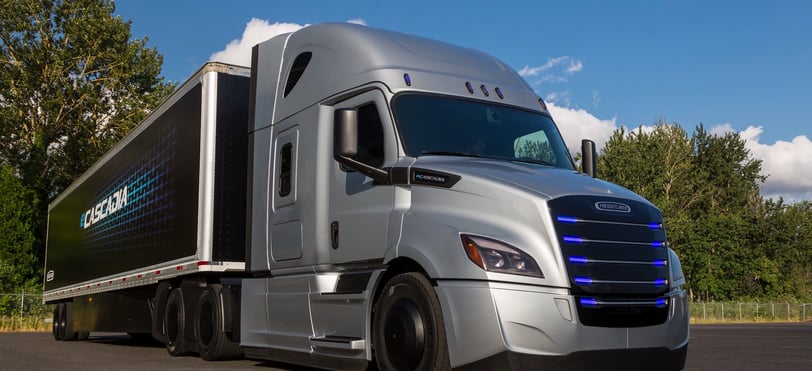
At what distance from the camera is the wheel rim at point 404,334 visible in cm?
652

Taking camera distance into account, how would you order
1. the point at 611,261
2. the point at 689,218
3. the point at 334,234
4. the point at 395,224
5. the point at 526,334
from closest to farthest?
the point at 526,334 → the point at 611,261 → the point at 395,224 → the point at 334,234 → the point at 689,218

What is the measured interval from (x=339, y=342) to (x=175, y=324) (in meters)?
5.36

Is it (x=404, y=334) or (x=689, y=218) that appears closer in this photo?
(x=404, y=334)

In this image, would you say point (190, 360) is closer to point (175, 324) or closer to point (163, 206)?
point (175, 324)

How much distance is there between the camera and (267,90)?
9672 mm

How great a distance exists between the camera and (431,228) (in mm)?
6520

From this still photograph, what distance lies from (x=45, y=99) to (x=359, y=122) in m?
40.3

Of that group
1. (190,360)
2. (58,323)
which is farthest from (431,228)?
(58,323)

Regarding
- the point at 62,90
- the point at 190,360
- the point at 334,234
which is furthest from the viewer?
the point at 62,90

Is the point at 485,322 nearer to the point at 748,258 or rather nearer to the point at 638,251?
the point at 638,251

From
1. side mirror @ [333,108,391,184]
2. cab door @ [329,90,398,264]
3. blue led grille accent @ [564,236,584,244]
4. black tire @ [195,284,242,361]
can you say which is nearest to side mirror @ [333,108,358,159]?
side mirror @ [333,108,391,184]

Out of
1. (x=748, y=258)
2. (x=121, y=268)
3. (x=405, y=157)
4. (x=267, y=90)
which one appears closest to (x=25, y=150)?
(x=121, y=268)

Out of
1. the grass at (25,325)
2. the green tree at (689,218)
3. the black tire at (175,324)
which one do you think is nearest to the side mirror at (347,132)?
the black tire at (175,324)

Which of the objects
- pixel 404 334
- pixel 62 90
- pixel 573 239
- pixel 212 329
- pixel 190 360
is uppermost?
pixel 62 90
